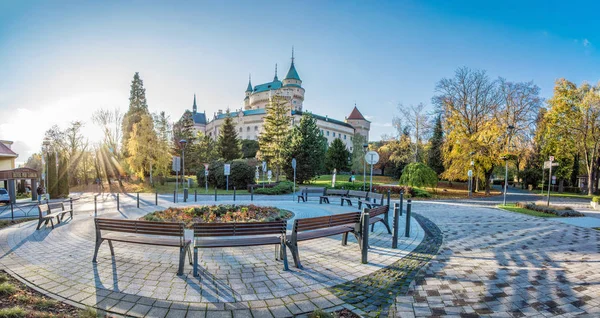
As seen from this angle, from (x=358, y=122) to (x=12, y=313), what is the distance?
103m

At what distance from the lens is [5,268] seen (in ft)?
15.8

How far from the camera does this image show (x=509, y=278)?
4.56 metres

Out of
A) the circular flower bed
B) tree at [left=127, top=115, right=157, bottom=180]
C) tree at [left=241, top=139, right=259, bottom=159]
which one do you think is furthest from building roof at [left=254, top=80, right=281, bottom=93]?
the circular flower bed

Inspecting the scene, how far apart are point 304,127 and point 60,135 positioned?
113ft

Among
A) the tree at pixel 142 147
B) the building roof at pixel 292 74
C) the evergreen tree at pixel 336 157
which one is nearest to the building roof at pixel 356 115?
the building roof at pixel 292 74

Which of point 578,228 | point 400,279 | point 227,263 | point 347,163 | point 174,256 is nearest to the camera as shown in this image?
point 400,279

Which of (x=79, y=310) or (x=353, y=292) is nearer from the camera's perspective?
(x=79, y=310)

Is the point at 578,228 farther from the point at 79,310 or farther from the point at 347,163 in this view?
the point at 347,163

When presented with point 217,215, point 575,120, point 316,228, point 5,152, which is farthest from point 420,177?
point 5,152

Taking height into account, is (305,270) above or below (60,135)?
below

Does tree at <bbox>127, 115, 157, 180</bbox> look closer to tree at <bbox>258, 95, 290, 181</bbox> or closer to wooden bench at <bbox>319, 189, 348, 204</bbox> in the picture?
tree at <bbox>258, 95, 290, 181</bbox>

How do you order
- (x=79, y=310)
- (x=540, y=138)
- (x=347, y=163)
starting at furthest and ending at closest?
(x=347, y=163), (x=540, y=138), (x=79, y=310)

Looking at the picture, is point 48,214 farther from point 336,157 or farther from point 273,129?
point 336,157

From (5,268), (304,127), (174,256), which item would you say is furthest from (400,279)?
(304,127)
